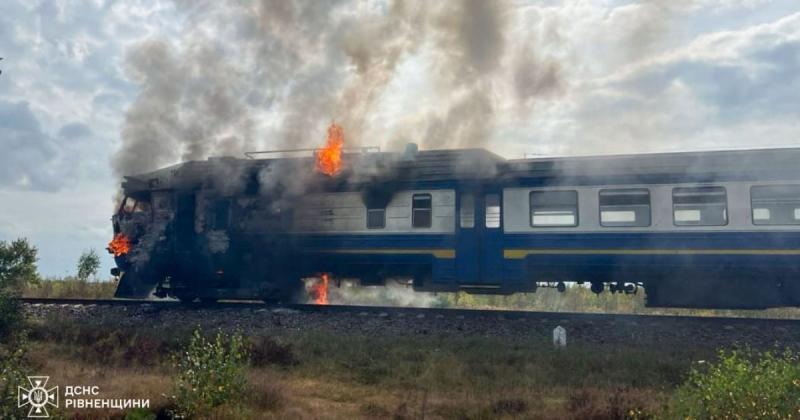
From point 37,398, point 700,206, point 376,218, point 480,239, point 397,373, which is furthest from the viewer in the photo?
point 376,218

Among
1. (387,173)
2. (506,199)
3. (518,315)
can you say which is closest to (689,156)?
(506,199)

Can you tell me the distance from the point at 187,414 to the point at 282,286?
356 inches

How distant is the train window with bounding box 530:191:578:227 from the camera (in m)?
14.9

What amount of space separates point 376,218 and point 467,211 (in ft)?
7.92

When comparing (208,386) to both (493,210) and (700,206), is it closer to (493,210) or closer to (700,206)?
(493,210)

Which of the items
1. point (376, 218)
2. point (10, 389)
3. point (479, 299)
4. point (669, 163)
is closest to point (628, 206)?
point (669, 163)

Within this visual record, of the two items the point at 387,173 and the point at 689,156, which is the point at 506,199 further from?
the point at 689,156

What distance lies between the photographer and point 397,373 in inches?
403

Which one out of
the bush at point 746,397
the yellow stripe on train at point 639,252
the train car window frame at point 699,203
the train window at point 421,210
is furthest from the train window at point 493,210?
the bush at point 746,397

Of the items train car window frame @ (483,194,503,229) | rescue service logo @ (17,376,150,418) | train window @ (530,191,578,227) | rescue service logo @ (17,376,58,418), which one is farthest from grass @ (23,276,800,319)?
rescue service logo @ (17,376,58,418)

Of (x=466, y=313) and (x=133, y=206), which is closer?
(x=466, y=313)

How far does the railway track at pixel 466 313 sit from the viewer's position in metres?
13.5

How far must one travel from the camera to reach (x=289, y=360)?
36.2 ft

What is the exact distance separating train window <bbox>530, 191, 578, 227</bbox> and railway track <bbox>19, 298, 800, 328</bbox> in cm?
222
